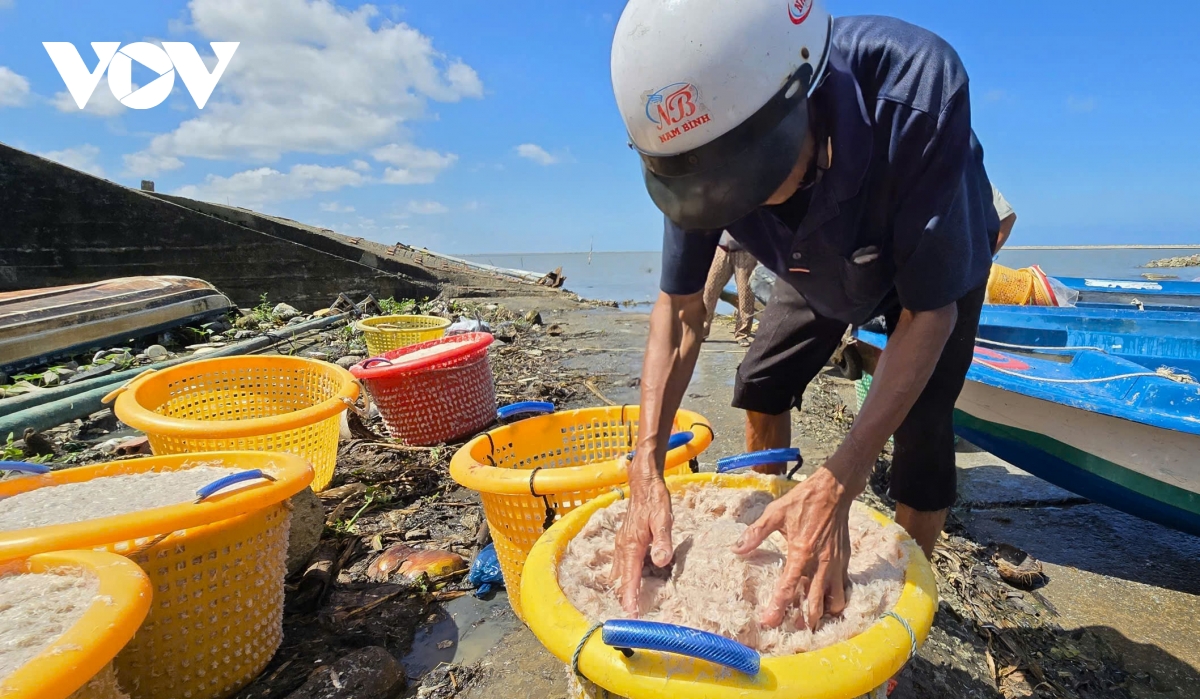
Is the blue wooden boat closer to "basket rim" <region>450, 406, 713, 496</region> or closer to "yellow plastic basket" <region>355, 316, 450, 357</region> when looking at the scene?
"basket rim" <region>450, 406, 713, 496</region>

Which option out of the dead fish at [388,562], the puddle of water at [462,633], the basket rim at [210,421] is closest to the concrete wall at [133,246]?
the basket rim at [210,421]

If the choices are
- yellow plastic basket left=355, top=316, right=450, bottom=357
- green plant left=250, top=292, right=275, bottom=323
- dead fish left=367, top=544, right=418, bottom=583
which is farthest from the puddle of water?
green plant left=250, top=292, right=275, bottom=323

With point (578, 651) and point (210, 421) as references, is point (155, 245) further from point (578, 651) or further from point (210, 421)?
point (578, 651)

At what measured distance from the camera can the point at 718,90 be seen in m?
1.22

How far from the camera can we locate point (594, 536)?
5.30 ft

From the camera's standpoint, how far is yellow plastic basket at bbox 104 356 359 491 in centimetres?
242

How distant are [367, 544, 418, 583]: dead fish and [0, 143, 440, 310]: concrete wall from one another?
7905 millimetres

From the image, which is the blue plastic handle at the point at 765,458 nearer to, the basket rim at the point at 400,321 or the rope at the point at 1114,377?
the rope at the point at 1114,377

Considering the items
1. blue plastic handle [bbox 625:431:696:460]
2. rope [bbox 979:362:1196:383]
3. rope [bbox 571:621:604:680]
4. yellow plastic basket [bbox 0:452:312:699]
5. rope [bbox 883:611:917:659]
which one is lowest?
yellow plastic basket [bbox 0:452:312:699]

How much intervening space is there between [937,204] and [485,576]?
202 centimetres

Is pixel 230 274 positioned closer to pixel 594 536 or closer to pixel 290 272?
pixel 290 272

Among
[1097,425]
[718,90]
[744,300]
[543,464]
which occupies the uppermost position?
[718,90]

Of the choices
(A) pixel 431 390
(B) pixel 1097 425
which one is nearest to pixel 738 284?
(A) pixel 431 390

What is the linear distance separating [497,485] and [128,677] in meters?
1.12
